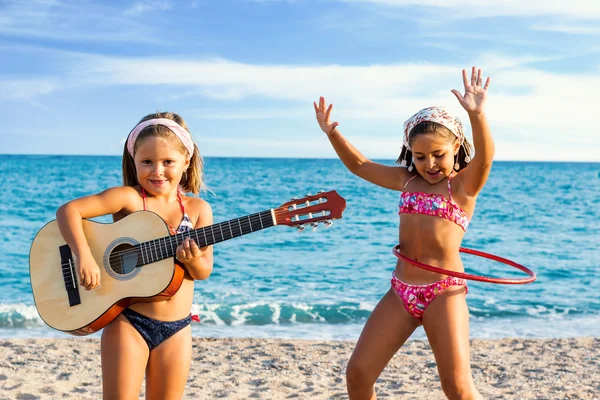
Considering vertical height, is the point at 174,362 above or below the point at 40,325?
above

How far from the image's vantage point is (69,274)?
12.5 feet

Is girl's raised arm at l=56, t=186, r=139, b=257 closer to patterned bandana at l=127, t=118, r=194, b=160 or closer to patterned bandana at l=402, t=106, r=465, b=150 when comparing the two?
patterned bandana at l=127, t=118, r=194, b=160

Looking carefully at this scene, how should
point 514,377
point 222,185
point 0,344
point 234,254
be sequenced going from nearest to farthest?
1. point 514,377
2. point 0,344
3. point 234,254
4. point 222,185

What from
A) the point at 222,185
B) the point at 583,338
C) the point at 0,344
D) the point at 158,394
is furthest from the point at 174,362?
the point at 222,185

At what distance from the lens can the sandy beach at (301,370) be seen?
20.6ft

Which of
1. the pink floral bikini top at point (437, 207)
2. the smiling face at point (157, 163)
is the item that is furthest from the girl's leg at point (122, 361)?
the pink floral bikini top at point (437, 207)

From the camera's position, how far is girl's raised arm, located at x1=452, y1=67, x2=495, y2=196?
11.7ft

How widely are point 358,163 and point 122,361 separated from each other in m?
1.82

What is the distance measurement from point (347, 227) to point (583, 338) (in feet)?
40.0

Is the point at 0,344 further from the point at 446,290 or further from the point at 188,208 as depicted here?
the point at 446,290

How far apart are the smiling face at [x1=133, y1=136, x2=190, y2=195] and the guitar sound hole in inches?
14.0

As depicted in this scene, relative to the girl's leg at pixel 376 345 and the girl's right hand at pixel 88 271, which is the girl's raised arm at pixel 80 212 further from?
the girl's leg at pixel 376 345

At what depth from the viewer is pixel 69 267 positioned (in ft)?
12.6

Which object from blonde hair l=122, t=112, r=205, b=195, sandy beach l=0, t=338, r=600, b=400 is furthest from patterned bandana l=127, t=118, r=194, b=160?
sandy beach l=0, t=338, r=600, b=400
